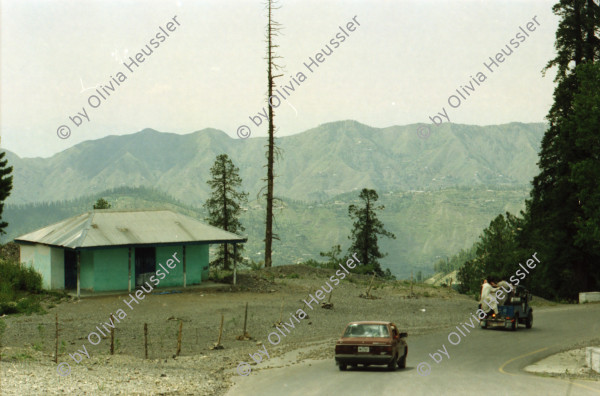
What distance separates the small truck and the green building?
729 inches

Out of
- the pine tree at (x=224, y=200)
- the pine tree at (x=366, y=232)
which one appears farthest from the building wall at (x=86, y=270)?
the pine tree at (x=366, y=232)

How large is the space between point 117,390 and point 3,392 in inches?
96.6

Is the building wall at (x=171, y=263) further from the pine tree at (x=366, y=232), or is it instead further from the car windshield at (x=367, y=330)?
the pine tree at (x=366, y=232)

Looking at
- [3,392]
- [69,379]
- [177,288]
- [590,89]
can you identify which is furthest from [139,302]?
[590,89]

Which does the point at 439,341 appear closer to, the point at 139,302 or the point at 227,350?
the point at 227,350

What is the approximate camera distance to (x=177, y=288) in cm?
3922

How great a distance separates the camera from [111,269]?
37.1 meters

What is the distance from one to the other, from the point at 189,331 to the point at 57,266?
50.3ft

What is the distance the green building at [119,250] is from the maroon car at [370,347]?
2091 centimetres

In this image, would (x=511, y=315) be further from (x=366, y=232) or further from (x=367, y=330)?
(x=366, y=232)

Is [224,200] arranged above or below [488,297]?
above

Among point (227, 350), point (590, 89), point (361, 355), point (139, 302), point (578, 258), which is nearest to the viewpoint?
point (361, 355)

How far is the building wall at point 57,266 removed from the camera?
1494 inches

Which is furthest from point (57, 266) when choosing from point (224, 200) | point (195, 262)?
point (224, 200)
